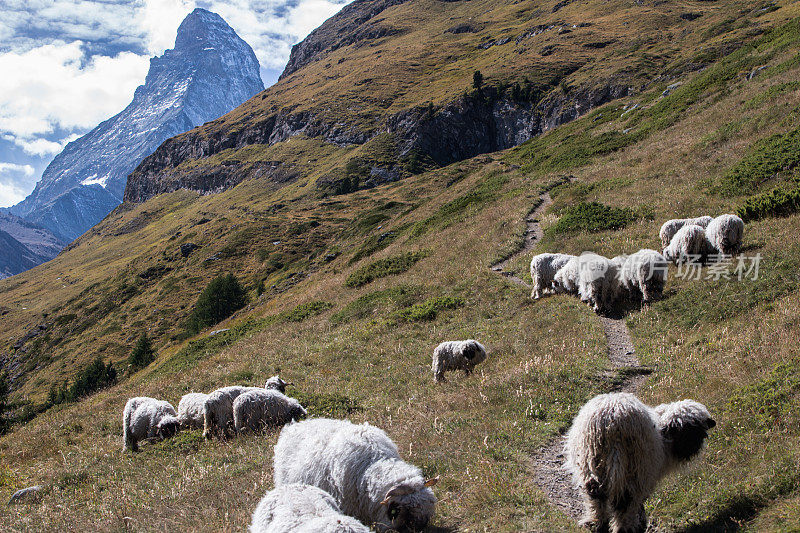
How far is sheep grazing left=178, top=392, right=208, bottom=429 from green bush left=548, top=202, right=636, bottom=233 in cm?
1786

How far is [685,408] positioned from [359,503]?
14.1 feet

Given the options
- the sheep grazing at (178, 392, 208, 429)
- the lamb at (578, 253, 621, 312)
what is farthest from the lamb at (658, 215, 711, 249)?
the sheep grazing at (178, 392, 208, 429)

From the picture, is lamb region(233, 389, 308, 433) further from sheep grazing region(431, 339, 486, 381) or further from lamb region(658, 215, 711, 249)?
lamb region(658, 215, 711, 249)

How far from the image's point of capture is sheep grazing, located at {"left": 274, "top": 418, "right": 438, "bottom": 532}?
5570 mm

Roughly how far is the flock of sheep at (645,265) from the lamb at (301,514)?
12.1 meters

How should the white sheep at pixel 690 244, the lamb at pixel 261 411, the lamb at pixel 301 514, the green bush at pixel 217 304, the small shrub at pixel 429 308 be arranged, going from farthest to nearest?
the green bush at pixel 217 304
the small shrub at pixel 429 308
the white sheep at pixel 690 244
the lamb at pixel 261 411
the lamb at pixel 301 514

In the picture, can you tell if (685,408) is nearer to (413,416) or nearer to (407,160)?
(413,416)

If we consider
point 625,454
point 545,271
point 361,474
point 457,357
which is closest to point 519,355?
point 457,357

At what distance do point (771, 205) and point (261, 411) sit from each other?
18.0m

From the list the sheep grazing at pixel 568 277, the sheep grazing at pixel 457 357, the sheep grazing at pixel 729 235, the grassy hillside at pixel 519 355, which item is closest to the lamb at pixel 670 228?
the grassy hillside at pixel 519 355

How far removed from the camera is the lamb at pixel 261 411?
10.8m

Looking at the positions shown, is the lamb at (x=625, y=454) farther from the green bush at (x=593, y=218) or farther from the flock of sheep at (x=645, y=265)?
the green bush at (x=593, y=218)

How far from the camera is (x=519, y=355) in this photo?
1231cm

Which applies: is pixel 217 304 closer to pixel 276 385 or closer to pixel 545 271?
pixel 276 385
